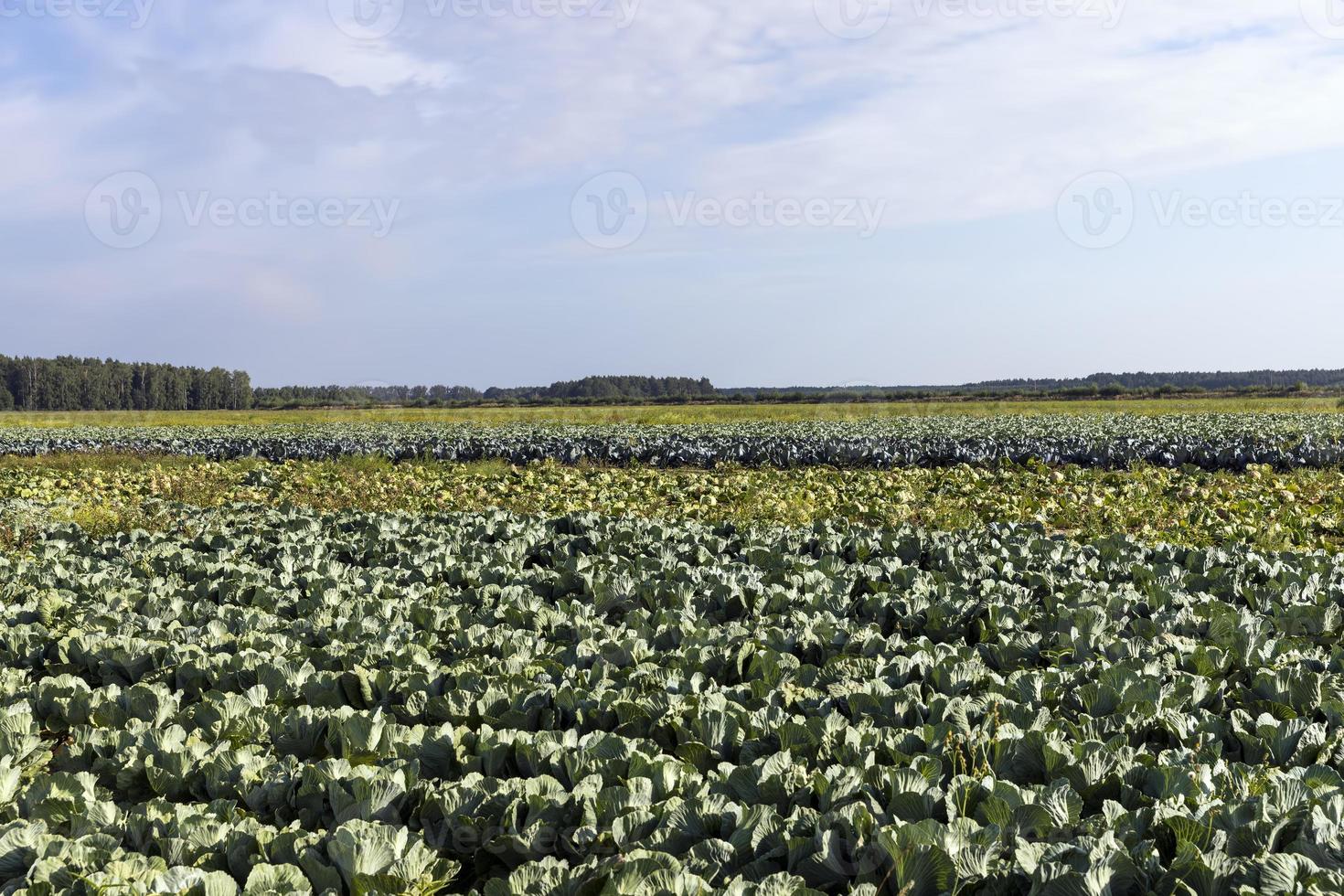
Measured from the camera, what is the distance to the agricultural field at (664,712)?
2.58 meters

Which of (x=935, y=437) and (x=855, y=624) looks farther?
(x=935, y=437)

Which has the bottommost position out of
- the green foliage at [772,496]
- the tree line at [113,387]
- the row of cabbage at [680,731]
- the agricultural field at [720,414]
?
the green foliage at [772,496]

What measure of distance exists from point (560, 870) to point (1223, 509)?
41.7ft

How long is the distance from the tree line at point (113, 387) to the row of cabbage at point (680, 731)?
105497mm

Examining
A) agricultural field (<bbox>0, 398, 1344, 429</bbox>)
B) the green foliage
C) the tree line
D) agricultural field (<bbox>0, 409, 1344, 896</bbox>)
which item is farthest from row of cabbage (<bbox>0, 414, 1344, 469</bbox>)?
the tree line

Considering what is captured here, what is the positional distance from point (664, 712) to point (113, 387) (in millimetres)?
128697

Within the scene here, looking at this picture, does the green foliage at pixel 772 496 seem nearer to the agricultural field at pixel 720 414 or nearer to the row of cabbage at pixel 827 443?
the row of cabbage at pixel 827 443

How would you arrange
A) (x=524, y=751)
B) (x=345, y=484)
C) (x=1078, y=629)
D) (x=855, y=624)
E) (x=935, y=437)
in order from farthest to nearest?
(x=935, y=437), (x=345, y=484), (x=855, y=624), (x=1078, y=629), (x=524, y=751)

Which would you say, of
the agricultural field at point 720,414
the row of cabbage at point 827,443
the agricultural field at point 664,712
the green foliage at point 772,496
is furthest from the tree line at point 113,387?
the agricultural field at point 664,712

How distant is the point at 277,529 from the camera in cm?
962

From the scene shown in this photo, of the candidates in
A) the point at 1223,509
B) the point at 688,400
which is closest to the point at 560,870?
the point at 1223,509

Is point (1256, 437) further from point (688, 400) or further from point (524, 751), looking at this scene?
point (688, 400)

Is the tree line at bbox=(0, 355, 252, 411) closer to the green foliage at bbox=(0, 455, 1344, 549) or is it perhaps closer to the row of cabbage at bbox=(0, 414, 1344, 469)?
the row of cabbage at bbox=(0, 414, 1344, 469)

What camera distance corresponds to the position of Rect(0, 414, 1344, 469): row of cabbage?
2269cm
